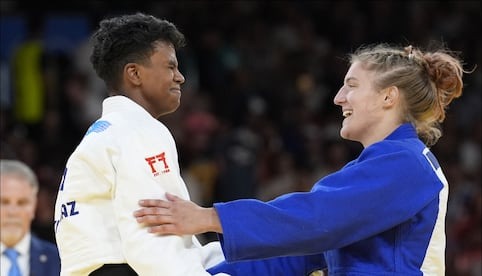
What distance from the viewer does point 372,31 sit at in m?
12.3

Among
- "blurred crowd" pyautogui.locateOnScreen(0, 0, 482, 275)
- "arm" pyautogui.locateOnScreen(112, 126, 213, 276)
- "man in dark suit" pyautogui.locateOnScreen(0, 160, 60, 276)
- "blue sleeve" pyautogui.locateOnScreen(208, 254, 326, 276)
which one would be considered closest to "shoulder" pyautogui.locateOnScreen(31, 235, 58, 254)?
"man in dark suit" pyautogui.locateOnScreen(0, 160, 60, 276)

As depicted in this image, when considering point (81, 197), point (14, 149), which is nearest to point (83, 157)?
point (81, 197)

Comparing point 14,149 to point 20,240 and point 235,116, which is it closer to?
point 235,116

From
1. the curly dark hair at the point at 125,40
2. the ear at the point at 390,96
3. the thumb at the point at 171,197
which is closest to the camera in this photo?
the thumb at the point at 171,197

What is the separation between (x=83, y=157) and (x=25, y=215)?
6.92 ft

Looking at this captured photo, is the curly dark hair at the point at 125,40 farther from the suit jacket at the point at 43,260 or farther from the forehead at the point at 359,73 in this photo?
the suit jacket at the point at 43,260

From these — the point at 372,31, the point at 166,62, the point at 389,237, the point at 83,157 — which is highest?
the point at 372,31

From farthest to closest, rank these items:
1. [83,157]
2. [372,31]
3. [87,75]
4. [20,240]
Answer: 1. [372,31]
2. [87,75]
3. [20,240]
4. [83,157]

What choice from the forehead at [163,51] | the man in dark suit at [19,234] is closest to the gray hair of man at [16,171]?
the man in dark suit at [19,234]

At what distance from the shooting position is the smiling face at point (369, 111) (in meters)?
3.98

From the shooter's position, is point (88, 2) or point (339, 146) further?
point (88, 2)

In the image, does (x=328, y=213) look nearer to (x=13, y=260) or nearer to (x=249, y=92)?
(x=13, y=260)

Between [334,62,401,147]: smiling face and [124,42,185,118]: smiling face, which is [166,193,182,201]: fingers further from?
[334,62,401,147]: smiling face

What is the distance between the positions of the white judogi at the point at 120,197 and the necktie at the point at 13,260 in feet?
6.10
